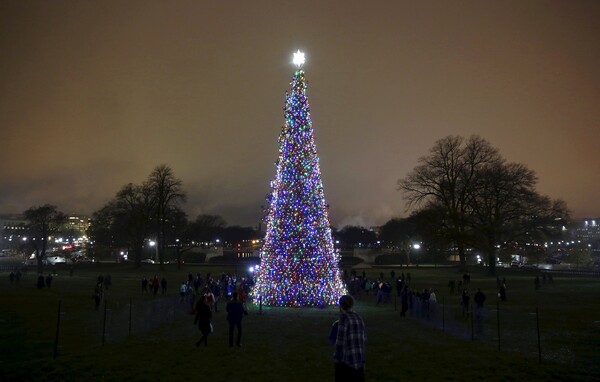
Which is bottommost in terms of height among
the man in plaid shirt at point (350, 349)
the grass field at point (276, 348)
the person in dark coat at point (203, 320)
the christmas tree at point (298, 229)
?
the grass field at point (276, 348)

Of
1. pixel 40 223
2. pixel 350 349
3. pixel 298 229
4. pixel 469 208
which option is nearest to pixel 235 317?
pixel 350 349

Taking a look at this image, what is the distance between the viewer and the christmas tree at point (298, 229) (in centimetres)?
2636

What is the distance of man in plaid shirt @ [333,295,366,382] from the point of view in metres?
6.94

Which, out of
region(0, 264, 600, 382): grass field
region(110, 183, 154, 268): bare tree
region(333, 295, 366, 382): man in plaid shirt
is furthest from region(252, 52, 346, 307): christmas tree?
region(110, 183, 154, 268): bare tree

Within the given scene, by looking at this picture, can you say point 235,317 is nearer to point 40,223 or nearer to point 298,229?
point 298,229

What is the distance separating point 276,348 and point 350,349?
313 inches

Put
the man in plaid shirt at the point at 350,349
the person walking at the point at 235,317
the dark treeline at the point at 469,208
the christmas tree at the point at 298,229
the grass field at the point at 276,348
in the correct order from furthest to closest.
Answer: the dark treeline at the point at 469,208 → the christmas tree at the point at 298,229 → the person walking at the point at 235,317 → the grass field at the point at 276,348 → the man in plaid shirt at the point at 350,349

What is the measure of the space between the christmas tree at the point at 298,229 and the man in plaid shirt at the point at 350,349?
63.3 ft

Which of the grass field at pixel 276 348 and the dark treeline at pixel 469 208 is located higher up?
the dark treeline at pixel 469 208

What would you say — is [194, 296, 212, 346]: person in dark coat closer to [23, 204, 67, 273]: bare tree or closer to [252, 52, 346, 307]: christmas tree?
[252, 52, 346, 307]: christmas tree

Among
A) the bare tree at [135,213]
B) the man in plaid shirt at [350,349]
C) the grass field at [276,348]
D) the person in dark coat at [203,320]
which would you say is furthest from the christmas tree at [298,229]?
the bare tree at [135,213]

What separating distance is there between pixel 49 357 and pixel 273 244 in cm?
1531

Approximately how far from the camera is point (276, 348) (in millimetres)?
14391

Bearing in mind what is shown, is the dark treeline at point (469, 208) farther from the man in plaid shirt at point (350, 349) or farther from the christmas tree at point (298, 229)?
the man in plaid shirt at point (350, 349)
